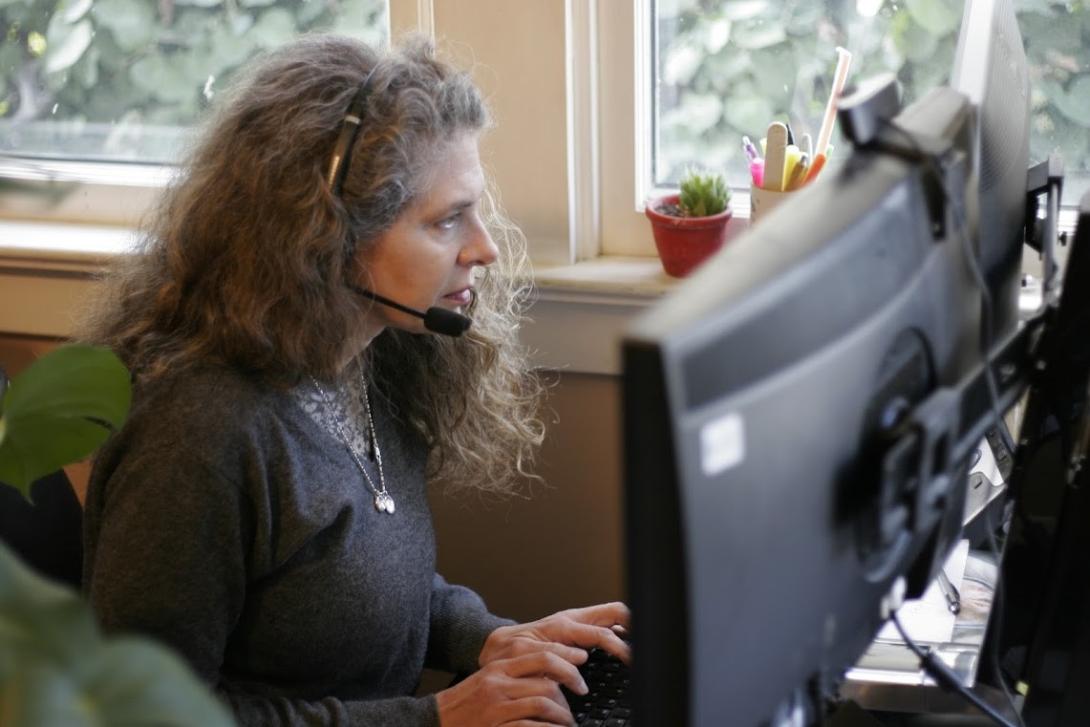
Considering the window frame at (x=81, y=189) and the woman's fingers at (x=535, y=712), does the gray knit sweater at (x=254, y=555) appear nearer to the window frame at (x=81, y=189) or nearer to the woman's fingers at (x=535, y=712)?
the woman's fingers at (x=535, y=712)

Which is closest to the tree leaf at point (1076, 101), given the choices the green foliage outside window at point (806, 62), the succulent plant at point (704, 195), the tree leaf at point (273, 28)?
the green foliage outside window at point (806, 62)

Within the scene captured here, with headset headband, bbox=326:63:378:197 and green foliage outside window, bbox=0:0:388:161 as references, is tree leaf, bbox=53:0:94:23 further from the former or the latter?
headset headband, bbox=326:63:378:197

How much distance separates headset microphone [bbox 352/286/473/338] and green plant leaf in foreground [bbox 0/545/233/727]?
708mm

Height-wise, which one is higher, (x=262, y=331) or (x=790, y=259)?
(x=790, y=259)

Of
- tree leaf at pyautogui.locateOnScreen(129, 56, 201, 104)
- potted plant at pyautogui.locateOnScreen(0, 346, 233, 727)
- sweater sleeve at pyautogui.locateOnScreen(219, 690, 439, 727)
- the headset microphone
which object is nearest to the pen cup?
the headset microphone

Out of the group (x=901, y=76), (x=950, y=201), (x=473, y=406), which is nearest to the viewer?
(x=950, y=201)

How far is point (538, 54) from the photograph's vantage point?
154cm

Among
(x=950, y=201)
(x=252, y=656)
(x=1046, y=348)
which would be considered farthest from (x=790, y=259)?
(x=252, y=656)

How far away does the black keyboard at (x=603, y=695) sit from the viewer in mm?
1086

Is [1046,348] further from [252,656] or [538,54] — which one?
[538,54]

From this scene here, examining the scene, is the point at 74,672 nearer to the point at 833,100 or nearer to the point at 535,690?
the point at 535,690

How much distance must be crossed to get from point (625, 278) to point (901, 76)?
1.25ft

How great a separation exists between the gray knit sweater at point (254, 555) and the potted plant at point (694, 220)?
447mm

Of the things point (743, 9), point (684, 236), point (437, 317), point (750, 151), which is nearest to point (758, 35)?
point (743, 9)
